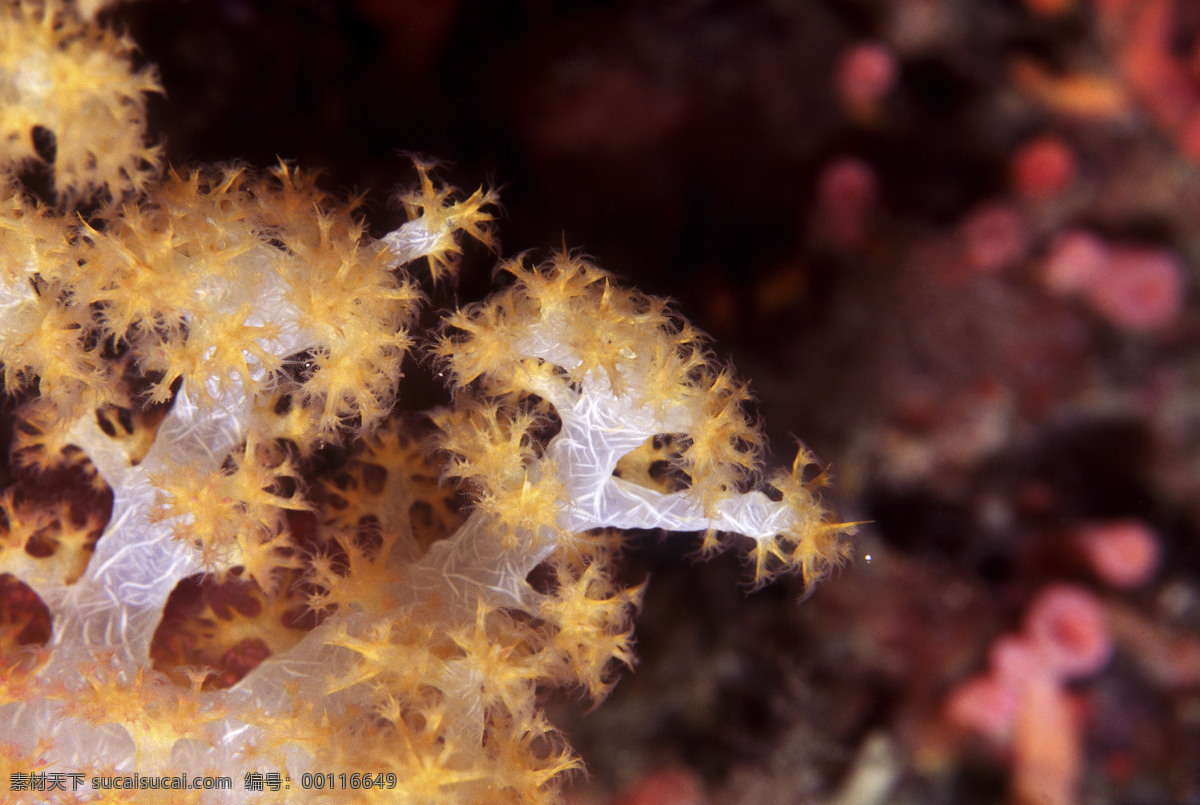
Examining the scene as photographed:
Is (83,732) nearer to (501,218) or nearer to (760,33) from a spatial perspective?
(501,218)

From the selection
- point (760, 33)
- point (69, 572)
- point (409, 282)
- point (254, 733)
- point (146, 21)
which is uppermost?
point (146, 21)

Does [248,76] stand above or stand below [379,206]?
above

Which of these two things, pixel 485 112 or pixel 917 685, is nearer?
pixel 485 112

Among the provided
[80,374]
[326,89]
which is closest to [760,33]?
[326,89]

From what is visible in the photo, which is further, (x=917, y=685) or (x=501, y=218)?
(x=917, y=685)

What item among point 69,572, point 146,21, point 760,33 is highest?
point 146,21

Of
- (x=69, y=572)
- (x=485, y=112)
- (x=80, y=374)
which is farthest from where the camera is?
(x=485, y=112)

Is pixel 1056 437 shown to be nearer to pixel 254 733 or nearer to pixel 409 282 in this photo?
pixel 409 282

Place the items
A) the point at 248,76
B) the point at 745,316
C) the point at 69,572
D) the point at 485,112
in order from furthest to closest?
the point at 745,316, the point at 485,112, the point at 248,76, the point at 69,572

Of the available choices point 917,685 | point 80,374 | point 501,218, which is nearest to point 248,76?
point 501,218
